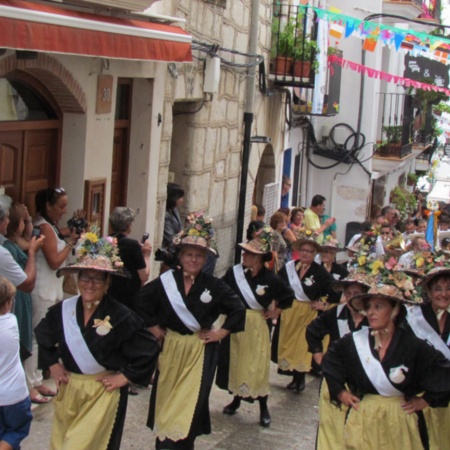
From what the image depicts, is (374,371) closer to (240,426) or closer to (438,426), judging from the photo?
(438,426)

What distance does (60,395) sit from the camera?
19.8ft

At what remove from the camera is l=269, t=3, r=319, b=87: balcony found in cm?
1534

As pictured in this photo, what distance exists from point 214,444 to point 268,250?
63.7 inches

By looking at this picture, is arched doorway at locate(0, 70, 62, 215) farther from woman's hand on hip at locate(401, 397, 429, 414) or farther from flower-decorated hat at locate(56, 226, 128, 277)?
woman's hand on hip at locate(401, 397, 429, 414)

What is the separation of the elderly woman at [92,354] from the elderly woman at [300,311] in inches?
146

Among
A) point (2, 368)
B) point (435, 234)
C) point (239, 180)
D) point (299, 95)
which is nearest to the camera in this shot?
point (2, 368)

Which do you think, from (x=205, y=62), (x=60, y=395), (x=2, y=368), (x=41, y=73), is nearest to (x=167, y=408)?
(x=60, y=395)

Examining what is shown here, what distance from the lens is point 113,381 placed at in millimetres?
5957

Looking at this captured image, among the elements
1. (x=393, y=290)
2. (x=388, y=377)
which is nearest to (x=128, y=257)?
(x=393, y=290)

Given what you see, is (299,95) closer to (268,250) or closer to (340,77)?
(340,77)

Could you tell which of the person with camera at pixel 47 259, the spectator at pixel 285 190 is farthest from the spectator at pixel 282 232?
the spectator at pixel 285 190

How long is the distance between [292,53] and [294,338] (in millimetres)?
6738

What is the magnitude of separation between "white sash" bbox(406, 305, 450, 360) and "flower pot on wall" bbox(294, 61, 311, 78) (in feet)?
28.7

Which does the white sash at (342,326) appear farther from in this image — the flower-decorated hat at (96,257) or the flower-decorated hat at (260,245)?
the flower-decorated hat at (96,257)
